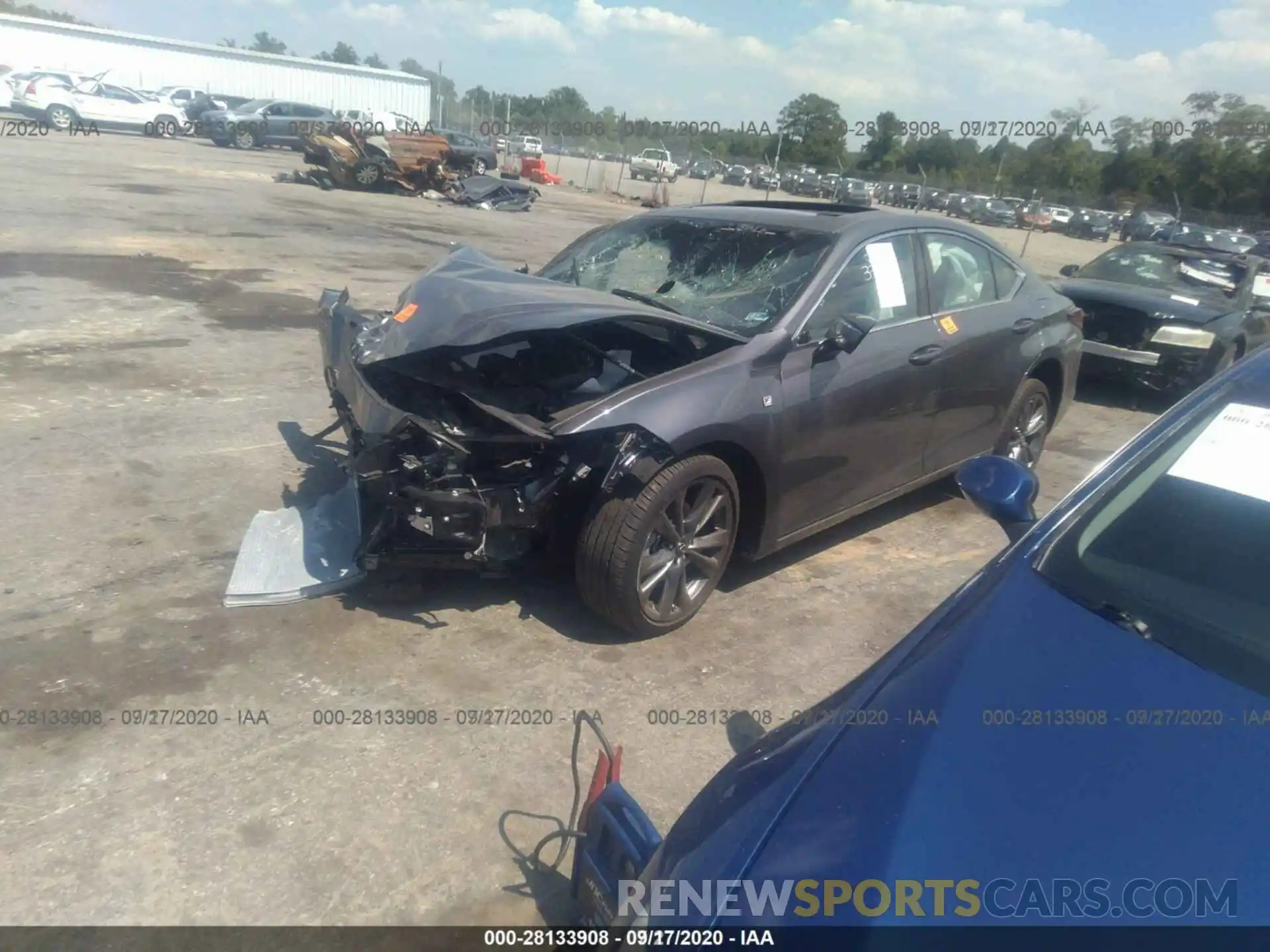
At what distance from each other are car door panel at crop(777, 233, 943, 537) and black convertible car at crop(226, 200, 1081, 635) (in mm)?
12

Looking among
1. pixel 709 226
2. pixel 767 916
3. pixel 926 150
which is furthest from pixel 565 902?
pixel 926 150

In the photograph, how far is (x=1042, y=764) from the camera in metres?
1.72

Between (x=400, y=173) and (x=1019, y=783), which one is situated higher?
(x=400, y=173)

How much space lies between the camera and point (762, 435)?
13.1 ft

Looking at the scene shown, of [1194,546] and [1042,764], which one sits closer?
[1042,764]

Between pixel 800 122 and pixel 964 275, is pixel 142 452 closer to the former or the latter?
pixel 964 275

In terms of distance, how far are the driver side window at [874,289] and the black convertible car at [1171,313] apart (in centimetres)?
471

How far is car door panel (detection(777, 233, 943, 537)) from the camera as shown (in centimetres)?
416

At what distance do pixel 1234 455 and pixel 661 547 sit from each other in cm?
207

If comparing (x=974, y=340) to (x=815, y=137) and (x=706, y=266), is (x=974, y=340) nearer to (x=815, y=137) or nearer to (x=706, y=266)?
(x=706, y=266)

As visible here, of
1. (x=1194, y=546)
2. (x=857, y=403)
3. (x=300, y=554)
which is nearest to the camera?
(x=1194, y=546)

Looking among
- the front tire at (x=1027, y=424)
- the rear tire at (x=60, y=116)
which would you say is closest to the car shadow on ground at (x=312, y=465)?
the front tire at (x=1027, y=424)

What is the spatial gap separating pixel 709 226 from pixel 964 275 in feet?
4.88

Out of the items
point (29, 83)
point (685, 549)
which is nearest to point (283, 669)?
point (685, 549)
